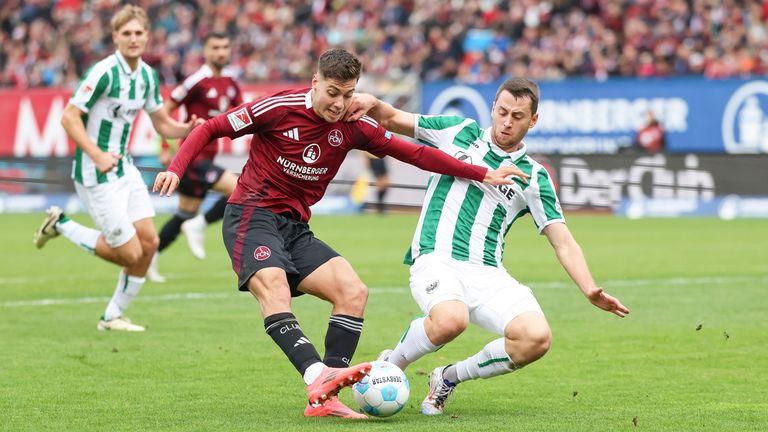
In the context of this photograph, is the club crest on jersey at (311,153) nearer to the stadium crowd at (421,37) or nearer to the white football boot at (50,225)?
the white football boot at (50,225)

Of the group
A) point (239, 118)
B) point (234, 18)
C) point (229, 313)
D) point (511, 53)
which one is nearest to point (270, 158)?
point (239, 118)

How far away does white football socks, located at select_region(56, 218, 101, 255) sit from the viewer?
1039 cm

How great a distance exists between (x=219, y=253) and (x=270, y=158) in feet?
34.2

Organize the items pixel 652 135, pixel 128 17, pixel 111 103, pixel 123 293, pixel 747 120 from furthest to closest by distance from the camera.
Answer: pixel 652 135 → pixel 747 120 → pixel 123 293 → pixel 111 103 → pixel 128 17

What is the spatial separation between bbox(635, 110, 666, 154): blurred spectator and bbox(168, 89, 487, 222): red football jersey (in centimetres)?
1775

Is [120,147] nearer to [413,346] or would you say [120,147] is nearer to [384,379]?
[413,346]

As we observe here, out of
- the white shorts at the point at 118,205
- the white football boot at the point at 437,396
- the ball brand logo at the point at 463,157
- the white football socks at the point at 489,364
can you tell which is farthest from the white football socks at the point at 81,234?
the white football socks at the point at 489,364

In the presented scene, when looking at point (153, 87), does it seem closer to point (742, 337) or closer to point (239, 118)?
point (239, 118)

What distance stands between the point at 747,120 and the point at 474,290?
17.9 m

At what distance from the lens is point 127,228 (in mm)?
10039

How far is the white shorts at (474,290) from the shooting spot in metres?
6.73

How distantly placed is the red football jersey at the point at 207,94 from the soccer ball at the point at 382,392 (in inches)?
288

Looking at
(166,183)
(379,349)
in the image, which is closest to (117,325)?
(379,349)

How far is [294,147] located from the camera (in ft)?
22.6
